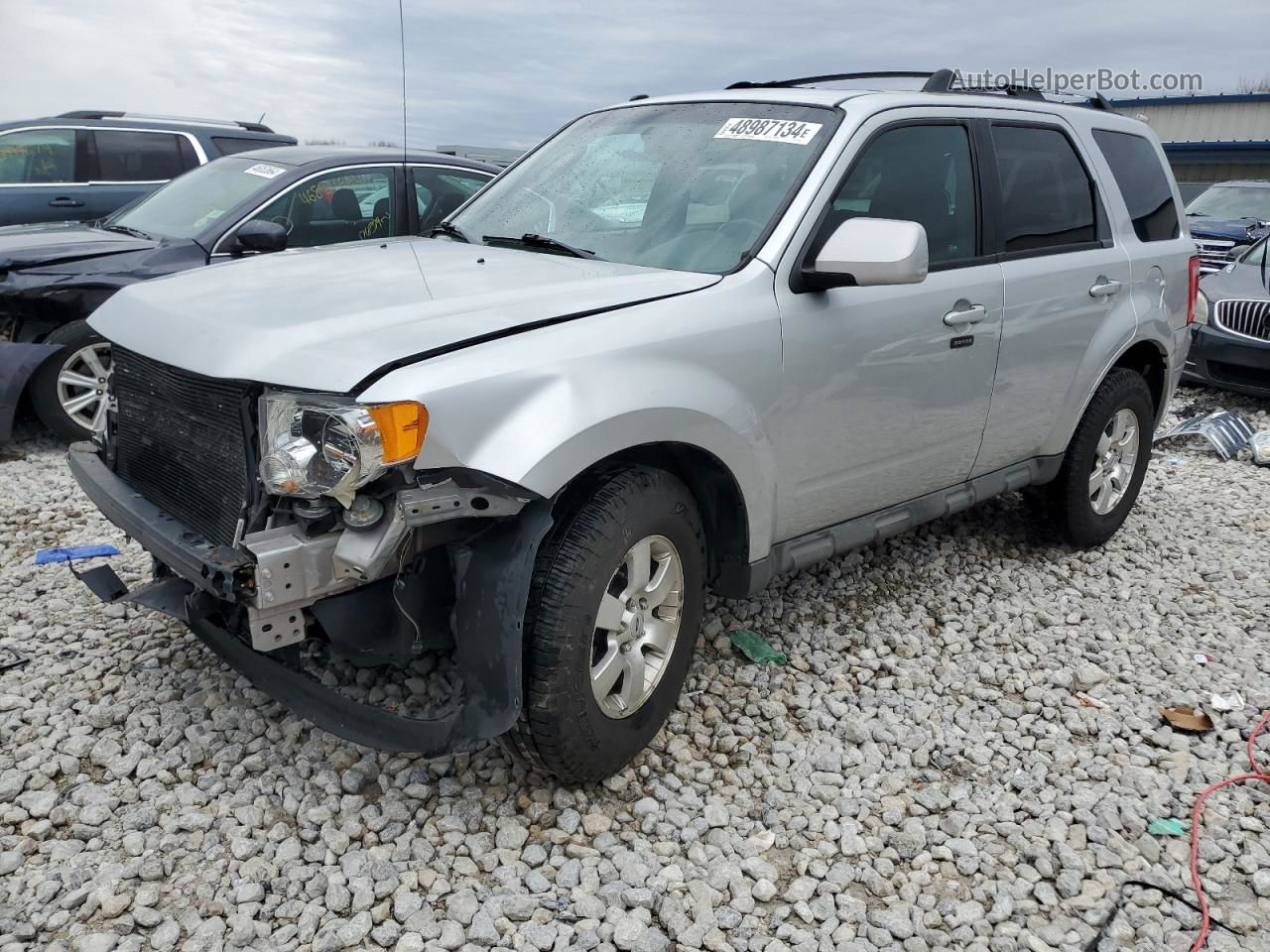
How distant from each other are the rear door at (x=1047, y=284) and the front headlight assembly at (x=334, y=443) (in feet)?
8.69

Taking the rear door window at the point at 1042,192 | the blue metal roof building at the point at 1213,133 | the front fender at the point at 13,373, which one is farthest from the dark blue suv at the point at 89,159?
the blue metal roof building at the point at 1213,133

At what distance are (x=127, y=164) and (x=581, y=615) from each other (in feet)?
27.1

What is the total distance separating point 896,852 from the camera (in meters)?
2.96

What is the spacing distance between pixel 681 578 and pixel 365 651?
96 cm

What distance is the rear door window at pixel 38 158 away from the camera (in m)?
8.73

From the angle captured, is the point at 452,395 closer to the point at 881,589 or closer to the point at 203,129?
the point at 881,589

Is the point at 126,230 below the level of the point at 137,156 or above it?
below

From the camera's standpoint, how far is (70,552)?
14.8 ft

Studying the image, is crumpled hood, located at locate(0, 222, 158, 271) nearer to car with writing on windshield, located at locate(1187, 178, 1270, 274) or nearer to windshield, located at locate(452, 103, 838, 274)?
windshield, located at locate(452, 103, 838, 274)

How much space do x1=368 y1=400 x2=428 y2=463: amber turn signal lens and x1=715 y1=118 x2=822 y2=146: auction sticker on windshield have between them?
1.83 metres

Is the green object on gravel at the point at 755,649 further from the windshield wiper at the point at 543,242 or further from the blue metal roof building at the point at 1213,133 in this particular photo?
the blue metal roof building at the point at 1213,133

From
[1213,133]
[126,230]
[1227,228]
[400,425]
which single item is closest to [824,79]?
[400,425]

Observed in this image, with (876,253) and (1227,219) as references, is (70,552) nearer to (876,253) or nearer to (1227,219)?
(876,253)

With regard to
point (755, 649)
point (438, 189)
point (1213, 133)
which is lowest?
point (755, 649)
